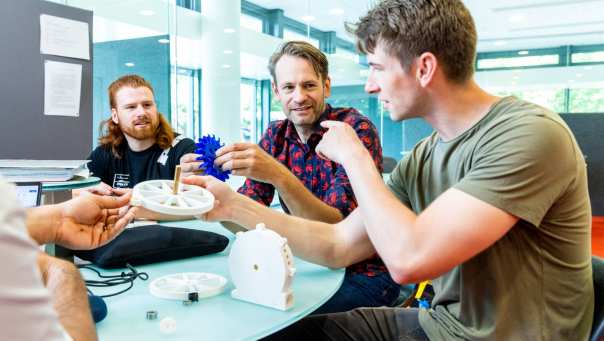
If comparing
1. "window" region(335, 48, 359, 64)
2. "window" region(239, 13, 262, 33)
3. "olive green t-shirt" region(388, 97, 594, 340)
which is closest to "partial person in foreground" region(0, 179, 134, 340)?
"olive green t-shirt" region(388, 97, 594, 340)

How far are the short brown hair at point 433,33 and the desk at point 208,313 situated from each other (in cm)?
58

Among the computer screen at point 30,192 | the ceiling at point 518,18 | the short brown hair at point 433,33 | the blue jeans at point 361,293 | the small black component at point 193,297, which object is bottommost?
the blue jeans at point 361,293

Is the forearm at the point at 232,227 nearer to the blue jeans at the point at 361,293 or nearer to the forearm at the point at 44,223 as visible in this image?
the blue jeans at the point at 361,293

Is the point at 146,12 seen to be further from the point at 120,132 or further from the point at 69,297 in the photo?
the point at 69,297

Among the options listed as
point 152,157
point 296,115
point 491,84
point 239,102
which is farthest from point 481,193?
point 491,84

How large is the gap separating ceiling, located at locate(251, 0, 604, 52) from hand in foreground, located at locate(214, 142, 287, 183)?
3.95 meters

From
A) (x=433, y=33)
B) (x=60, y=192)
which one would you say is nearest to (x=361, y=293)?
(x=433, y=33)

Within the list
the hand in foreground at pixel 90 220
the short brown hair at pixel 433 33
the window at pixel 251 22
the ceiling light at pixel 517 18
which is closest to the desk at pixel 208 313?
the hand in foreground at pixel 90 220

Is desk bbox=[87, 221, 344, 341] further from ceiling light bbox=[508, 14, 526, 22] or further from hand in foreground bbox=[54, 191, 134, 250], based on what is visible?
ceiling light bbox=[508, 14, 526, 22]

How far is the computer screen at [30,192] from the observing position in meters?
1.31

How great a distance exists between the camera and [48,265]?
873 mm

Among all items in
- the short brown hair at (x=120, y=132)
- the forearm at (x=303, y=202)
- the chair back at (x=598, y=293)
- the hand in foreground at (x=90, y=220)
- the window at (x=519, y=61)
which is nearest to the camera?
the chair back at (x=598, y=293)

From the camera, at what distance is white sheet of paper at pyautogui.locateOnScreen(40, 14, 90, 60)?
60.3 inches

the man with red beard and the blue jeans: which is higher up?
the man with red beard
